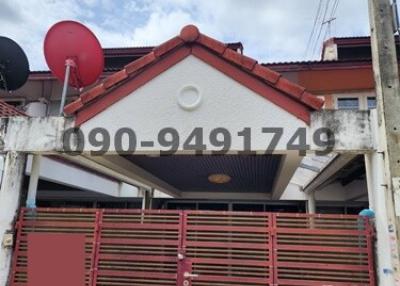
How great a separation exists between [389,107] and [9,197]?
6.19 metres

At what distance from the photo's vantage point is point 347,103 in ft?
39.5

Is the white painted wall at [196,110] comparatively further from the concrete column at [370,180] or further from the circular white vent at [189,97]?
the concrete column at [370,180]

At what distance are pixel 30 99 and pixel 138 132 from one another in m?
9.49

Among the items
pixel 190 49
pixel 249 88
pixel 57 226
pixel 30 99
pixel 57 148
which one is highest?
pixel 30 99

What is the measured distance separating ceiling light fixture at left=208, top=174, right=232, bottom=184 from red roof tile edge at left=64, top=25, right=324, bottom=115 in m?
5.24

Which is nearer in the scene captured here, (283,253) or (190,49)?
(283,253)

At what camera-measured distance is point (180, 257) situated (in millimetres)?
5531

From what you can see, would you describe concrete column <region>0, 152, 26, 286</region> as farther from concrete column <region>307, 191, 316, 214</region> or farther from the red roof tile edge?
concrete column <region>307, 191, 316, 214</region>

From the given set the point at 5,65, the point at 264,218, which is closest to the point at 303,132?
the point at 264,218

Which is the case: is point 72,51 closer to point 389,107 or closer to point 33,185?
point 33,185

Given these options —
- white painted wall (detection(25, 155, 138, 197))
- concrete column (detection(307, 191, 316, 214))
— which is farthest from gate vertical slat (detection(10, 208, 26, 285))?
concrete column (detection(307, 191, 316, 214))

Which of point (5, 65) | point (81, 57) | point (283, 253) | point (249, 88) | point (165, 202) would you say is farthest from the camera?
point (165, 202)

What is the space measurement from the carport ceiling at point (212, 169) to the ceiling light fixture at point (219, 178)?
0.38 feet

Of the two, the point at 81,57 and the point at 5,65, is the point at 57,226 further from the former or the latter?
the point at 5,65
